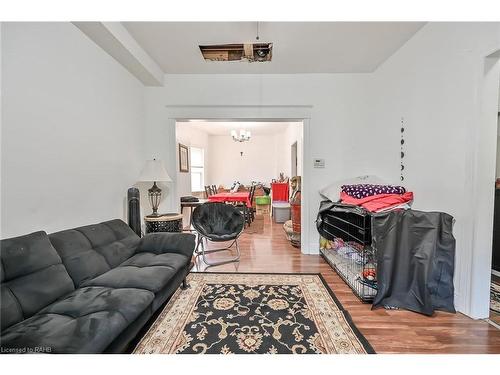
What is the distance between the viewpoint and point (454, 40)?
6.29 feet

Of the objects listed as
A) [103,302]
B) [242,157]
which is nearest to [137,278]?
[103,302]

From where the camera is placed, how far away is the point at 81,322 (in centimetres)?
113

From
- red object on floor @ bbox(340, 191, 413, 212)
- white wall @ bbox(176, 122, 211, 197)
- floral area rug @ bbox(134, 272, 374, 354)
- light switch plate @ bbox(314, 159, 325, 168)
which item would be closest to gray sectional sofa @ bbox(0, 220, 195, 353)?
floral area rug @ bbox(134, 272, 374, 354)

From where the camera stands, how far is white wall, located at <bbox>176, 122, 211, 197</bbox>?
5.87m

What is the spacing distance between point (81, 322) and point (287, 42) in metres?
3.03

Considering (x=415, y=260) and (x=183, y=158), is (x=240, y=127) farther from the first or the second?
(x=415, y=260)

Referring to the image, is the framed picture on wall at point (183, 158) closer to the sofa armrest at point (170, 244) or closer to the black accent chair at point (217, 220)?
the black accent chair at point (217, 220)

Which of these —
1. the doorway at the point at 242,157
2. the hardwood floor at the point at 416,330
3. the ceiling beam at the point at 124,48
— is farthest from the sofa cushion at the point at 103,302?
the doorway at the point at 242,157

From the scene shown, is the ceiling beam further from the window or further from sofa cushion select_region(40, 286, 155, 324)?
the window

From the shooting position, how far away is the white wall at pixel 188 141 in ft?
19.2

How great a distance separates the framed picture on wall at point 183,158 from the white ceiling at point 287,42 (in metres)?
2.75

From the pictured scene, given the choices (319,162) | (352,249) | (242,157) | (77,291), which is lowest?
(352,249)

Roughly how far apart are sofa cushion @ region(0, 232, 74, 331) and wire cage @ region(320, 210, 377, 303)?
95.6 inches
